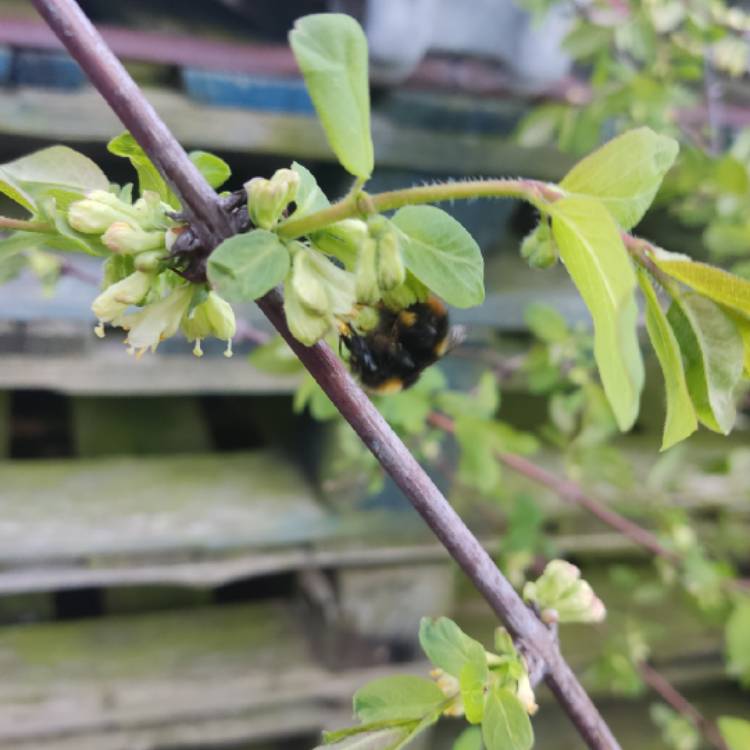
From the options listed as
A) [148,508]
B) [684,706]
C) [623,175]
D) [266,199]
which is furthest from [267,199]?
[684,706]

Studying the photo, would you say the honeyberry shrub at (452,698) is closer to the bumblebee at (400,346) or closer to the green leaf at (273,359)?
the bumblebee at (400,346)

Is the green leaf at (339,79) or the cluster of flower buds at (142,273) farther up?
the green leaf at (339,79)

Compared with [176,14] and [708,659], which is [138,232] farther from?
[708,659]

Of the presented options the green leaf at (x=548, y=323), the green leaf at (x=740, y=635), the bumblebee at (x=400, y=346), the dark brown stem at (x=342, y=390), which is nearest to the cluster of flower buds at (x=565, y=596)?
the dark brown stem at (x=342, y=390)

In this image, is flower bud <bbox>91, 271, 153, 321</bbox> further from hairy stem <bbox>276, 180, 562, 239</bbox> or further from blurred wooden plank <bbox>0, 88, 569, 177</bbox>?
blurred wooden plank <bbox>0, 88, 569, 177</bbox>

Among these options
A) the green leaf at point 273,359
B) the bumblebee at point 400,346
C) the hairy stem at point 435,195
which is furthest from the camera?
the green leaf at point 273,359

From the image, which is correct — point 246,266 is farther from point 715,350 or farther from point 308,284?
point 715,350

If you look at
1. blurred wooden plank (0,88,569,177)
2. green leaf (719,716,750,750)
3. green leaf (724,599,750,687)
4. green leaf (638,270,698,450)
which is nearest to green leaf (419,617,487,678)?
green leaf (638,270,698,450)
